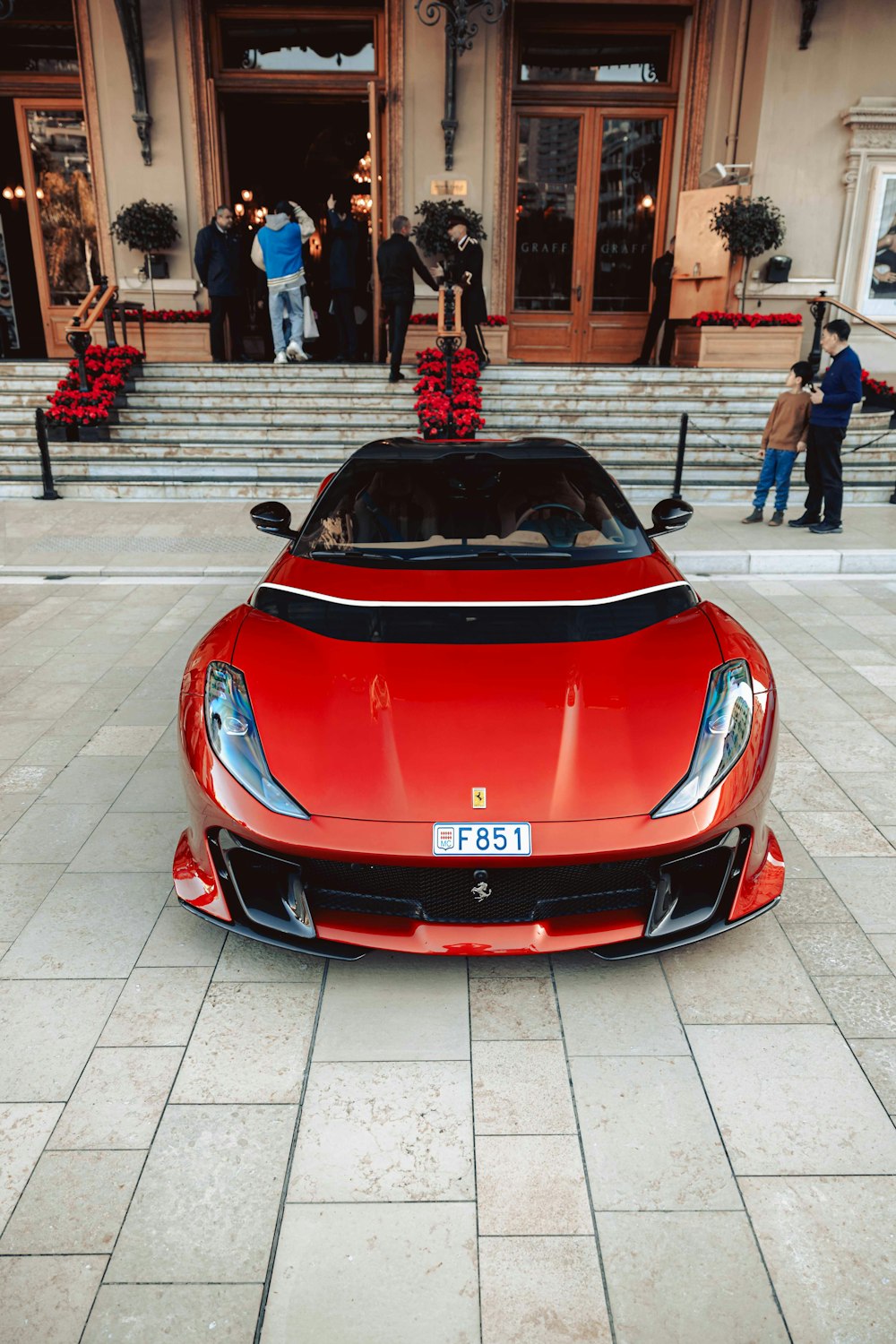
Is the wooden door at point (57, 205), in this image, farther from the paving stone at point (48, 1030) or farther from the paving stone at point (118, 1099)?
the paving stone at point (118, 1099)

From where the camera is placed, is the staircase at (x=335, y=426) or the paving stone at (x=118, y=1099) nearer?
the paving stone at (x=118, y=1099)

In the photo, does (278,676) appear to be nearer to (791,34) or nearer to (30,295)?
(791,34)

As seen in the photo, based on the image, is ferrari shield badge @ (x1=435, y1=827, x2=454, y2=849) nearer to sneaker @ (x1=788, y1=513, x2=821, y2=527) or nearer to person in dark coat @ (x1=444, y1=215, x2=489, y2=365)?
sneaker @ (x1=788, y1=513, x2=821, y2=527)

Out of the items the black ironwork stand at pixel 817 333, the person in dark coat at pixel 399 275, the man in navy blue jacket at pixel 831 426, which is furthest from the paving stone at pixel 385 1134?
the black ironwork stand at pixel 817 333

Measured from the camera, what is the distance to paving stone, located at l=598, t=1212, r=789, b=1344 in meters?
1.82

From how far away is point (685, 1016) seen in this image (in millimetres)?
2666

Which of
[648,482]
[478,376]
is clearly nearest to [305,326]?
[478,376]

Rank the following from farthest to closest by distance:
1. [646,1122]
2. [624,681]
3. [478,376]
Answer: [478,376] < [624,681] < [646,1122]

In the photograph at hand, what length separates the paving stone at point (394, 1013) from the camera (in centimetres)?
254

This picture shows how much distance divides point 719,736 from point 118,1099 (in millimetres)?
1880

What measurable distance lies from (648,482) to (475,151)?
7.22m

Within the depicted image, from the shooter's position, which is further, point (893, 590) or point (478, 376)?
point (478, 376)

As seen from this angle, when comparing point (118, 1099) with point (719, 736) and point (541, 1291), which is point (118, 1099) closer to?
point (541, 1291)

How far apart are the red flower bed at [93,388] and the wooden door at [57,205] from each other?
4.23 m
